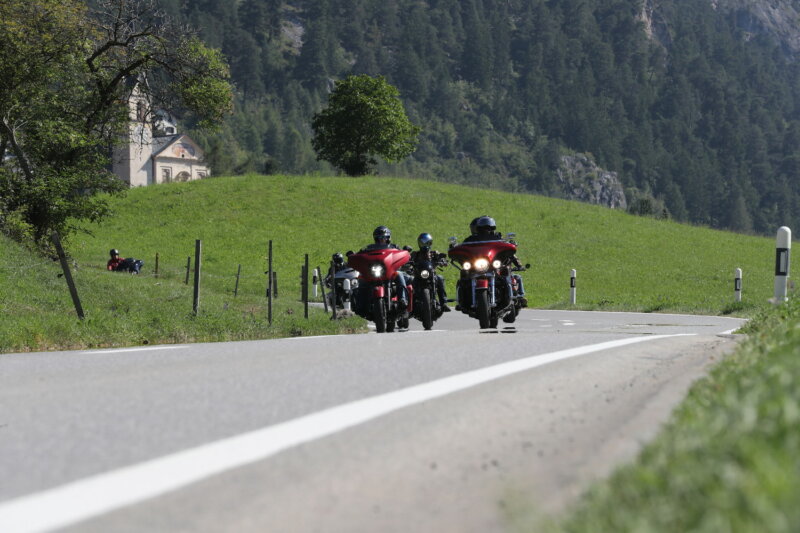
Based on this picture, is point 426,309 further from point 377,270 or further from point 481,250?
point 481,250

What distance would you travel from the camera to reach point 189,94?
26.4 meters

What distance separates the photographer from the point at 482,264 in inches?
540

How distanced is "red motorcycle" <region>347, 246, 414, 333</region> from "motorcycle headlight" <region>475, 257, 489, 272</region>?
135 cm

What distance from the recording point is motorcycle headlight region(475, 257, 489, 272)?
540 inches

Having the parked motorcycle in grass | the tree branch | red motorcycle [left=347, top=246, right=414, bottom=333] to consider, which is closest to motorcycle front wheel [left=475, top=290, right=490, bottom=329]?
red motorcycle [left=347, top=246, right=414, bottom=333]

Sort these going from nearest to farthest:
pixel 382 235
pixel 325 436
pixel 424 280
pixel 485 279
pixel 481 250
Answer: pixel 325 436, pixel 485 279, pixel 481 250, pixel 424 280, pixel 382 235

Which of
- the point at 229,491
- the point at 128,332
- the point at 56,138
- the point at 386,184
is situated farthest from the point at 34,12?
the point at 386,184

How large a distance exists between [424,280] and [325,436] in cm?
1004

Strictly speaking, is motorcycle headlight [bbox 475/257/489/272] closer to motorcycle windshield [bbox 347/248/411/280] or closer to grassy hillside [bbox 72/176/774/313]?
motorcycle windshield [bbox 347/248/411/280]

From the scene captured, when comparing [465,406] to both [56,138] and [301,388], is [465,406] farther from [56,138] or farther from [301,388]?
[56,138]

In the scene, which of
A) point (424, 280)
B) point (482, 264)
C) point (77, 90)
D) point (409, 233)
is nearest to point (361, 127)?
point (409, 233)

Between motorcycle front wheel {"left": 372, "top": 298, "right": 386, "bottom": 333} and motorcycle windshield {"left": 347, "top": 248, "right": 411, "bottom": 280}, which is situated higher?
motorcycle windshield {"left": 347, "top": 248, "right": 411, "bottom": 280}

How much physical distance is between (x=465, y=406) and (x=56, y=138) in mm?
20205

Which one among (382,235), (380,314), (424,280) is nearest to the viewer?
(380,314)
